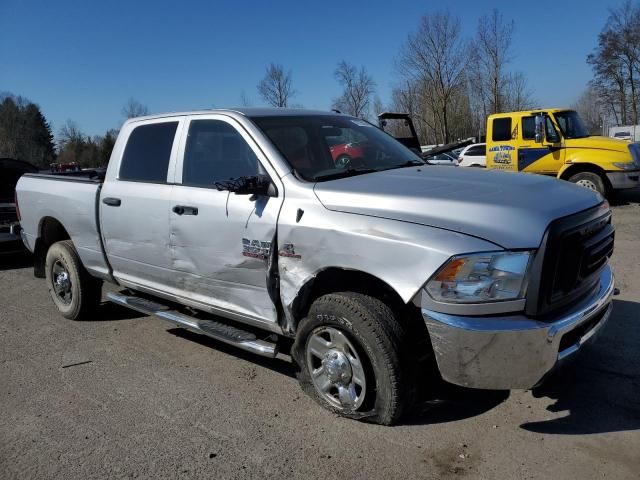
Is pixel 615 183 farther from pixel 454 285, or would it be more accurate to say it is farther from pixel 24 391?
pixel 24 391

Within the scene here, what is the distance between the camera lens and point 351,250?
115 inches

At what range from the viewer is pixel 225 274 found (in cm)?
368

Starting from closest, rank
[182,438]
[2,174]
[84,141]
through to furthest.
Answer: [182,438], [2,174], [84,141]

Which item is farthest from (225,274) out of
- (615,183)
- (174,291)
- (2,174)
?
(615,183)

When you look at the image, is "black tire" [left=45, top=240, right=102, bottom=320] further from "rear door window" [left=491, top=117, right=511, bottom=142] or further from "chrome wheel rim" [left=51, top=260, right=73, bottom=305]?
"rear door window" [left=491, top=117, right=511, bottom=142]

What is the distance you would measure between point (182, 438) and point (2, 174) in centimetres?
810

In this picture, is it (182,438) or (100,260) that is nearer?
(182,438)

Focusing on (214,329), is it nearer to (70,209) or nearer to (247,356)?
(247,356)

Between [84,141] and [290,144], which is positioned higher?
[84,141]

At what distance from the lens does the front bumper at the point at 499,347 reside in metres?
2.55

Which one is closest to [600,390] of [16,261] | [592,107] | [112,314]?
[112,314]

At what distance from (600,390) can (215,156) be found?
3.09m

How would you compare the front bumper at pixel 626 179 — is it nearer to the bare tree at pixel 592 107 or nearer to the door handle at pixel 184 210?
the door handle at pixel 184 210

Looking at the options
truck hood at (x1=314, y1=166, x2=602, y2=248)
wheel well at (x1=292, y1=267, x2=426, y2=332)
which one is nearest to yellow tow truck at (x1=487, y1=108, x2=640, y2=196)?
truck hood at (x1=314, y1=166, x2=602, y2=248)
